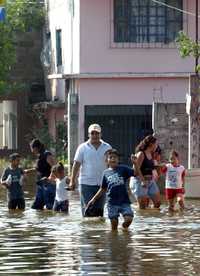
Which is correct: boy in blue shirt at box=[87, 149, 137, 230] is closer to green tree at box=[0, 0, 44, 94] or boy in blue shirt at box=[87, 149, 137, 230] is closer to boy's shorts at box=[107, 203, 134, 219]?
boy's shorts at box=[107, 203, 134, 219]

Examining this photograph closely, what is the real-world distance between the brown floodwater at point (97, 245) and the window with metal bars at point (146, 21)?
55.6ft

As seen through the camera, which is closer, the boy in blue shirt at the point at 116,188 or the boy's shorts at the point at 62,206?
the boy in blue shirt at the point at 116,188

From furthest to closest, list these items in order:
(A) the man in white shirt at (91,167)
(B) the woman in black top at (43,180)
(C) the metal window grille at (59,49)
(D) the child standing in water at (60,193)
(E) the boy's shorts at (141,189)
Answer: (C) the metal window grille at (59,49) < (B) the woman in black top at (43,180) < (E) the boy's shorts at (141,189) < (D) the child standing in water at (60,193) < (A) the man in white shirt at (91,167)

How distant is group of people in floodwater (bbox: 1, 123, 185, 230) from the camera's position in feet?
60.8

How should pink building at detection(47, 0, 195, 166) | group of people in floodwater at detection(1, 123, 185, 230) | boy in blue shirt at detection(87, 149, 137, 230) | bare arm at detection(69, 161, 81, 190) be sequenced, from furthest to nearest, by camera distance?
pink building at detection(47, 0, 195, 166) → bare arm at detection(69, 161, 81, 190) → group of people in floodwater at detection(1, 123, 185, 230) → boy in blue shirt at detection(87, 149, 137, 230)

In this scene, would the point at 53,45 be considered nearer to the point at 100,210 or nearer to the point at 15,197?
the point at 15,197

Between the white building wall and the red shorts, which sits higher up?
the white building wall

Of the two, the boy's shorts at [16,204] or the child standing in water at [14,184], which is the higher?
the child standing in water at [14,184]

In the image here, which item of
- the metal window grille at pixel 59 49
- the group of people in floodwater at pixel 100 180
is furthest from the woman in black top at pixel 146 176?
the metal window grille at pixel 59 49

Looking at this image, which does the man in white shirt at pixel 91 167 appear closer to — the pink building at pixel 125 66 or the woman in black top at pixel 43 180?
the woman in black top at pixel 43 180

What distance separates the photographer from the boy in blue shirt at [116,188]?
18.4 meters

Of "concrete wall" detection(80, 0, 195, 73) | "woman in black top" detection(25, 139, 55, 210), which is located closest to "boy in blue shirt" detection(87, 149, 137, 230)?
"woman in black top" detection(25, 139, 55, 210)

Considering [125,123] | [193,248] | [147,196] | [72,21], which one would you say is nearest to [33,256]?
[193,248]

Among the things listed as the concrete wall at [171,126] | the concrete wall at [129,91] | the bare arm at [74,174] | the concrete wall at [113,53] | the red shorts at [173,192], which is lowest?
the red shorts at [173,192]
